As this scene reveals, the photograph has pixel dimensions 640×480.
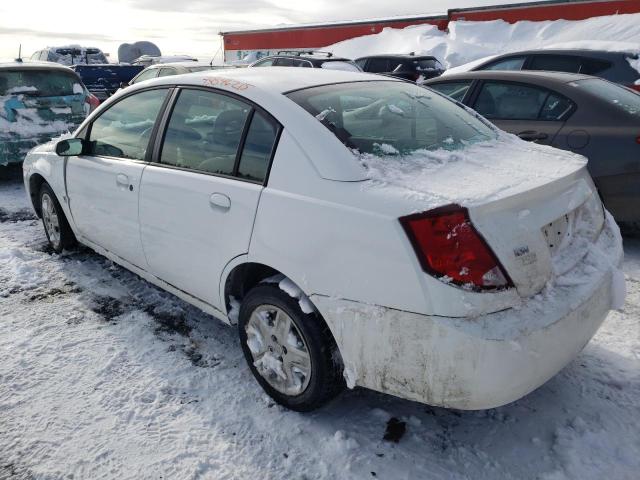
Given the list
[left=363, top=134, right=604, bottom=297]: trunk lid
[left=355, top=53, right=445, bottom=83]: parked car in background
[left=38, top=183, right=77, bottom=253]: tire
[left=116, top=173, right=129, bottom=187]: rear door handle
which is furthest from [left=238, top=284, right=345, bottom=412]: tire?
[left=355, top=53, right=445, bottom=83]: parked car in background

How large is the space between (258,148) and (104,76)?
1557 cm

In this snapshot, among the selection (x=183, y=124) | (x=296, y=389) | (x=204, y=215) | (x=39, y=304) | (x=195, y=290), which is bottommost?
(x=39, y=304)

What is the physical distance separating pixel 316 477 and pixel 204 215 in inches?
53.9

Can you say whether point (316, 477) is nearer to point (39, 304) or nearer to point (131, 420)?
point (131, 420)

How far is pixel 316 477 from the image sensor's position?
2.18 m

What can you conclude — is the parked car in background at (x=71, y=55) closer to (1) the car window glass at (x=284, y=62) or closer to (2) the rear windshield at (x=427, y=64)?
(1) the car window glass at (x=284, y=62)

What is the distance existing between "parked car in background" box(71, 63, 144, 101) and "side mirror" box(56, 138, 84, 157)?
501 inches

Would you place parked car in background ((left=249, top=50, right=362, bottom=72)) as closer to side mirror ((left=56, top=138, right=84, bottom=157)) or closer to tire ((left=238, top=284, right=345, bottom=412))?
side mirror ((left=56, top=138, right=84, bottom=157))

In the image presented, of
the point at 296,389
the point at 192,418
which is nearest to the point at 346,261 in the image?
the point at 296,389

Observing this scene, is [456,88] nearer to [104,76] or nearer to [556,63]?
[556,63]

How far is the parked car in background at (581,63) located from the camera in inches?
279

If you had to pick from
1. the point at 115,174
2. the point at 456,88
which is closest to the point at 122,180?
the point at 115,174

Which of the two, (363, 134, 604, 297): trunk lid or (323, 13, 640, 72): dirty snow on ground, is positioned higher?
(323, 13, 640, 72): dirty snow on ground

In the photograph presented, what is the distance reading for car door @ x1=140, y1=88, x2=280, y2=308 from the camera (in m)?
2.58
